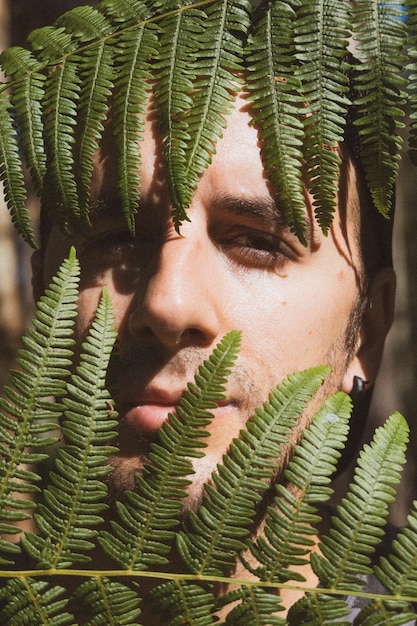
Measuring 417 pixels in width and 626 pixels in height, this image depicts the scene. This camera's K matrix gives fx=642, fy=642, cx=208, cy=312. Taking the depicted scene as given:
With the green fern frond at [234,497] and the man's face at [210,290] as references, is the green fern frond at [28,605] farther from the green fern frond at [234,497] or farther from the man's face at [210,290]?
the man's face at [210,290]

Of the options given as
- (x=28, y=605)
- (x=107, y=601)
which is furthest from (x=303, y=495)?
(x=28, y=605)

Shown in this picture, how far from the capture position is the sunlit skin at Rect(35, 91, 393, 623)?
4.47 feet

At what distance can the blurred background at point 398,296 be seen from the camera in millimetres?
3678

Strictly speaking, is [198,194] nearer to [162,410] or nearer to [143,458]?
[162,410]

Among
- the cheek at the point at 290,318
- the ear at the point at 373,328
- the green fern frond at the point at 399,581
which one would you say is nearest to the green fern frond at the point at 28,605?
the green fern frond at the point at 399,581

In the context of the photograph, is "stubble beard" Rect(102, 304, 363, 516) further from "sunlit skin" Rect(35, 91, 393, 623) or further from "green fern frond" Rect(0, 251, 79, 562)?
"green fern frond" Rect(0, 251, 79, 562)

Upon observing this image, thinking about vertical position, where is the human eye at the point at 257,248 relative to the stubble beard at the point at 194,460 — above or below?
above

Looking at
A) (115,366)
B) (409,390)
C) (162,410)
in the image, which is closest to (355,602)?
(162,410)

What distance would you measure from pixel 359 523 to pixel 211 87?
798mm

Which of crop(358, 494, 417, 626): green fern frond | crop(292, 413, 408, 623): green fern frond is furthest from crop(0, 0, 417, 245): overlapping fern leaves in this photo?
crop(358, 494, 417, 626): green fern frond

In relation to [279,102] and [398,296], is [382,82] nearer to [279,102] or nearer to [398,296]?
[279,102]

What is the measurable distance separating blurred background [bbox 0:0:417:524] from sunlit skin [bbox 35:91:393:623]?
253 centimetres

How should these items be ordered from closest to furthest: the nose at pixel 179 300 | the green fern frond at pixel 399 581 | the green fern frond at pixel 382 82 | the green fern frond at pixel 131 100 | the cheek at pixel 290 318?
the green fern frond at pixel 399 581 → the green fern frond at pixel 382 82 → the green fern frond at pixel 131 100 → the nose at pixel 179 300 → the cheek at pixel 290 318

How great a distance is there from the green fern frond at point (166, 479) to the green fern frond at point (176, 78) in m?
0.36
